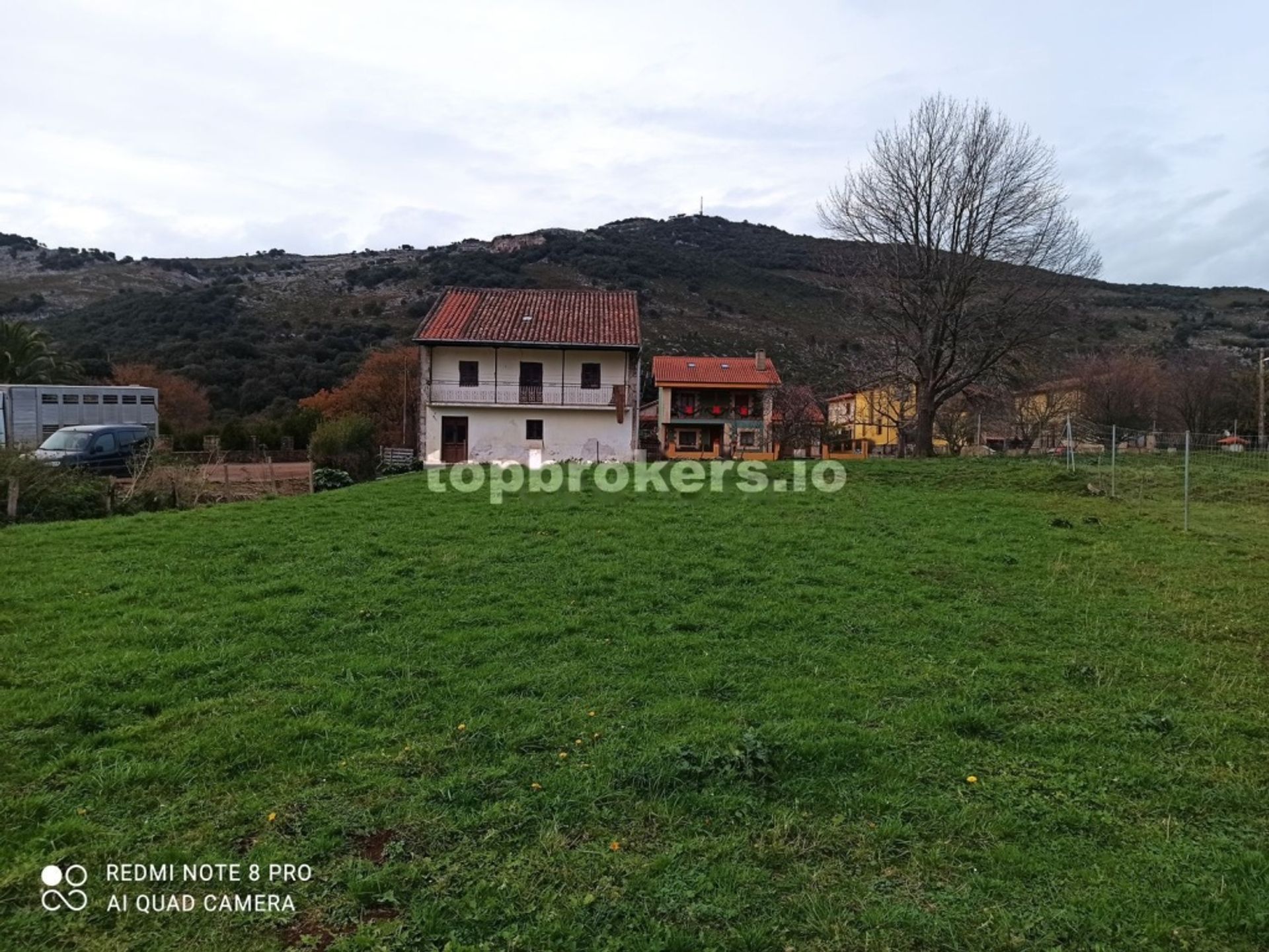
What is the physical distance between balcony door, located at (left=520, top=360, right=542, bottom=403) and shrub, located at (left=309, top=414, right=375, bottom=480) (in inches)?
299

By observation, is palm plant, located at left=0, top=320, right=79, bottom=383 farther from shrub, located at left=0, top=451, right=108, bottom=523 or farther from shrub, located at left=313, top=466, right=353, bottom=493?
shrub, located at left=0, top=451, right=108, bottom=523

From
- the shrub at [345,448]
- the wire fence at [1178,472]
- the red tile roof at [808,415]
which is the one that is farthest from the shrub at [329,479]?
the red tile roof at [808,415]

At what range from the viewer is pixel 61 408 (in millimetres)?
25797

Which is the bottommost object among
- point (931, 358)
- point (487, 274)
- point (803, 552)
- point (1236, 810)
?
point (1236, 810)

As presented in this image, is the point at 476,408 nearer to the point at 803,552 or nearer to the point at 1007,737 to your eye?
the point at 803,552

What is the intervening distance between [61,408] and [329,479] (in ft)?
42.4

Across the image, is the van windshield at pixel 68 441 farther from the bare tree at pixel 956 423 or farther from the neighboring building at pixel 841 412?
the neighboring building at pixel 841 412

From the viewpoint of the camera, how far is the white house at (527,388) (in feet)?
100

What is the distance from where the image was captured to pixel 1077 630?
22.0 ft

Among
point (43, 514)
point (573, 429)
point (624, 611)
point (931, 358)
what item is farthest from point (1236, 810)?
point (573, 429)

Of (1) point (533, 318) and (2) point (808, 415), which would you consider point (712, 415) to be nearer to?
(2) point (808, 415)

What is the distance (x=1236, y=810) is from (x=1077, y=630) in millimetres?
3033

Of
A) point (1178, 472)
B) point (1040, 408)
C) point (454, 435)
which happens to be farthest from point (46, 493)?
point (1040, 408)

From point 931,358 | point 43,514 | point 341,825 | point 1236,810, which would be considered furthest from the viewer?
point 931,358
